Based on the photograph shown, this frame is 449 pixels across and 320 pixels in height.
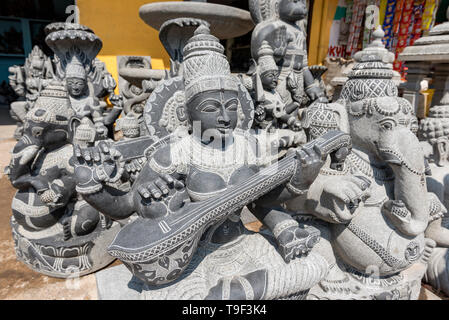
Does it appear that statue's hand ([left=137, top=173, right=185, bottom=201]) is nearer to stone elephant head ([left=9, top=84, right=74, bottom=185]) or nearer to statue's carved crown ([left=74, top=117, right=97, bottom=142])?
stone elephant head ([left=9, top=84, right=74, bottom=185])

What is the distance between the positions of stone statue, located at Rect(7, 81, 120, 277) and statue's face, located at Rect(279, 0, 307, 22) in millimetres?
3062

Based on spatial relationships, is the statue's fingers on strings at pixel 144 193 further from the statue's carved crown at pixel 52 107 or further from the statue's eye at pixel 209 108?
the statue's carved crown at pixel 52 107

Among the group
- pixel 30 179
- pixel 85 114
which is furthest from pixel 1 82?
pixel 30 179

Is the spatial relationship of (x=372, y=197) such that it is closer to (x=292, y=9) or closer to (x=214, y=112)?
(x=214, y=112)

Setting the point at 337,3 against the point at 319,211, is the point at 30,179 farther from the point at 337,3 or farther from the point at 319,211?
the point at 337,3

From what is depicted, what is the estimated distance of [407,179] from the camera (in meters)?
1.83

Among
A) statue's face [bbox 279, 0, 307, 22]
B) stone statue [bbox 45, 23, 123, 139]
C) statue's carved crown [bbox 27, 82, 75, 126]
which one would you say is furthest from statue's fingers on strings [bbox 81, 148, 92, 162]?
statue's face [bbox 279, 0, 307, 22]

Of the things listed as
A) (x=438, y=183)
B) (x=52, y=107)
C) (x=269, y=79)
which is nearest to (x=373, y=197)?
(x=438, y=183)

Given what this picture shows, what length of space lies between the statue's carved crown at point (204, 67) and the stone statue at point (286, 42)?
6.16 feet

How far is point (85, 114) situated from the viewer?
356 centimetres

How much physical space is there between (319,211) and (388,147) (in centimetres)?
61

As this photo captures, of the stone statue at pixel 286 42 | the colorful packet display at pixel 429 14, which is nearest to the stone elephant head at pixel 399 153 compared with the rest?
the stone statue at pixel 286 42

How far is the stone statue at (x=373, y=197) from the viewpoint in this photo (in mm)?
1815

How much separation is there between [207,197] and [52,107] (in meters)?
1.61
